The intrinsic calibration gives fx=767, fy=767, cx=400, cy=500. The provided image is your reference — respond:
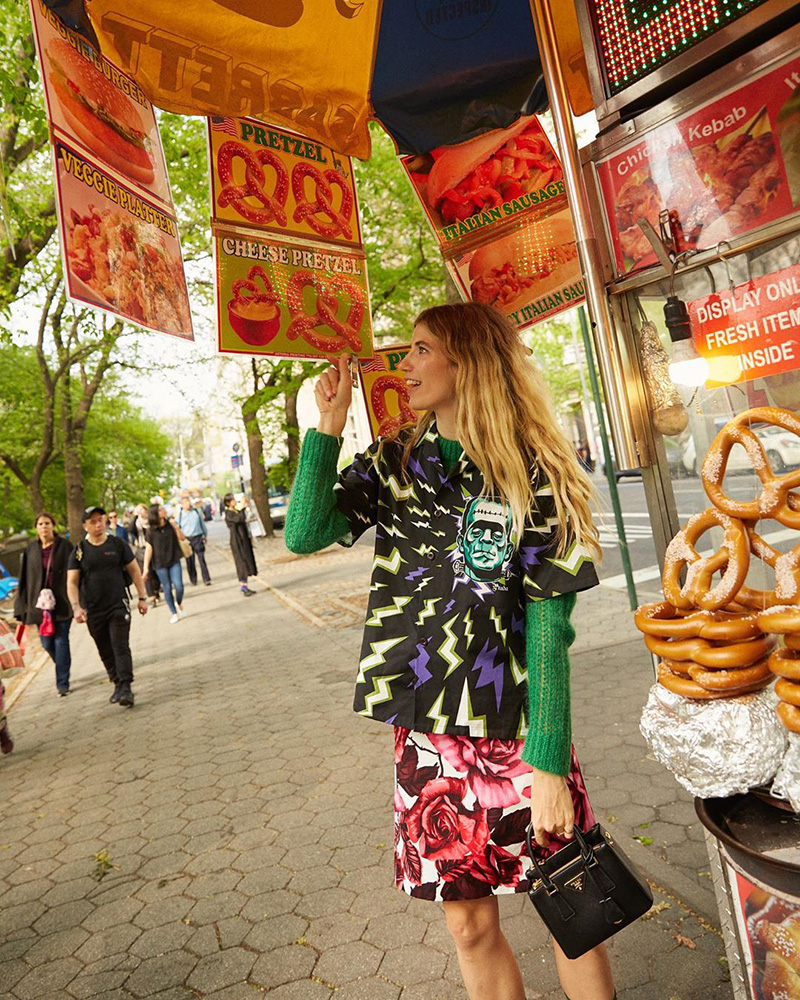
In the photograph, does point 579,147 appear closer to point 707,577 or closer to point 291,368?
point 707,577

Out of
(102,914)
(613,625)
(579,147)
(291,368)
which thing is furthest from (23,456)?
(579,147)

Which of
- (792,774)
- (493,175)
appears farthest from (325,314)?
(792,774)

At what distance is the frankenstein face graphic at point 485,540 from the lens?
210 cm

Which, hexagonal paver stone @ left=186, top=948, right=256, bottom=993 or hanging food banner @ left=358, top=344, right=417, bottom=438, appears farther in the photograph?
hanging food banner @ left=358, top=344, right=417, bottom=438

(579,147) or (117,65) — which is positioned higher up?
(117,65)

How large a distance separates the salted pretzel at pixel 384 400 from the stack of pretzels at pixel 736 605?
1.80 metres

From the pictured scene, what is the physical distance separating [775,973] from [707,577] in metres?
0.79

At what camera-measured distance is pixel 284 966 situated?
3285 millimetres

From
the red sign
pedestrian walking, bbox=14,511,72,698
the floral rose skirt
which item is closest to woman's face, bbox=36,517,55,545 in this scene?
pedestrian walking, bbox=14,511,72,698

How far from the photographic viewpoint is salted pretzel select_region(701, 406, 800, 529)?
1599mm

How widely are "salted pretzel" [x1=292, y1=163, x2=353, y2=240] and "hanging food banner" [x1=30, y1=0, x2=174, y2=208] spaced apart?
0.62 meters

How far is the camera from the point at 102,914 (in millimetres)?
3984

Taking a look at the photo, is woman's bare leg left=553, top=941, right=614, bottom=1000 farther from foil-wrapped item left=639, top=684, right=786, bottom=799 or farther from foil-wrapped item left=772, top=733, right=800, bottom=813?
foil-wrapped item left=772, top=733, right=800, bottom=813

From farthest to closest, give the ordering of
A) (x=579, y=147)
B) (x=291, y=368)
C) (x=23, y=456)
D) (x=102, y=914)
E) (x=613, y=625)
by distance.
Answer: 1. (x=23, y=456)
2. (x=291, y=368)
3. (x=613, y=625)
4. (x=102, y=914)
5. (x=579, y=147)
